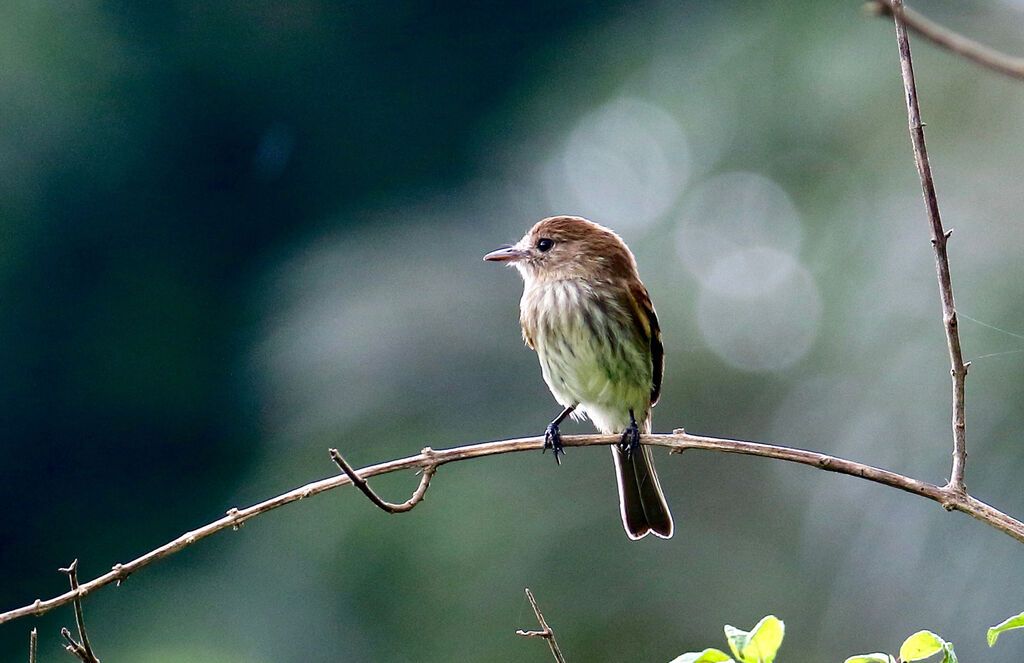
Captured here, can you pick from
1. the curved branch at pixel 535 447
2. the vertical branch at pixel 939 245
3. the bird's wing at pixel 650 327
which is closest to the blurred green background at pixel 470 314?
the bird's wing at pixel 650 327

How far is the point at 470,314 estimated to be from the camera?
30.5 ft

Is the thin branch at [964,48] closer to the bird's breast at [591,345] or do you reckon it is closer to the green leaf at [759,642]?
the green leaf at [759,642]

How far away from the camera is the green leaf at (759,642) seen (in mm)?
1101

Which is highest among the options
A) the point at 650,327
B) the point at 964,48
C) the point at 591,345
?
the point at 650,327

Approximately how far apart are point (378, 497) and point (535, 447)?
0.89ft

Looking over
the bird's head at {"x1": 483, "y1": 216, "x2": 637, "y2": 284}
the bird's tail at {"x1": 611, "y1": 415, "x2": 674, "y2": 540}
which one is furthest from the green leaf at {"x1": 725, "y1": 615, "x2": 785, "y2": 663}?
the bird's head at {"x1": 483, "y1": 216, "x2": 637, "y2": 284}

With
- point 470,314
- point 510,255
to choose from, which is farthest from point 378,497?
point 470,314

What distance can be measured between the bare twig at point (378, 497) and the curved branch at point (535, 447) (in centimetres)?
2

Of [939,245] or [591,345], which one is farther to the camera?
[591,345]

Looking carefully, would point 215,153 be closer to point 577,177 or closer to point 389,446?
point 577,177

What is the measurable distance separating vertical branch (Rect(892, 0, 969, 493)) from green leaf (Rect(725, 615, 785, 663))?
46 centimetres

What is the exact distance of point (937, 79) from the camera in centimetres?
696

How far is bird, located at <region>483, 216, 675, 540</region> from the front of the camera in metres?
3.55

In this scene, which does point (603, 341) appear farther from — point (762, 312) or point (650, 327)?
point (762, 312)
